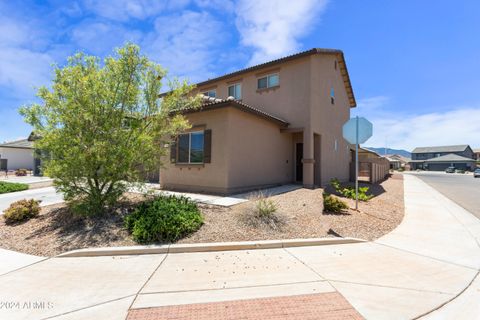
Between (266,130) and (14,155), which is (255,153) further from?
(14,155)

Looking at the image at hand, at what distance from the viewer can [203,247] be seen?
4875mm

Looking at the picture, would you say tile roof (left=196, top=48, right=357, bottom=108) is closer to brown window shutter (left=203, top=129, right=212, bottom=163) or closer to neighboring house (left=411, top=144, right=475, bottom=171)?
brown window shutter (left=203, top=129, right=212, bottom=163)

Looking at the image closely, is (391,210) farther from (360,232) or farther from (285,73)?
(285,73)

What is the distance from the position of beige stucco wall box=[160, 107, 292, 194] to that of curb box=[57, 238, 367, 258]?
4.30 m

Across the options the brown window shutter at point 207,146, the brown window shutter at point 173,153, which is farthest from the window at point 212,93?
the brown window shutter at point 207,146

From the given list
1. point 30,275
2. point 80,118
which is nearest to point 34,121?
point 80,118

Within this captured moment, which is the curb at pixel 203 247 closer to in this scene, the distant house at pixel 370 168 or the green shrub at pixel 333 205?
the green shrub at pixel 333 205

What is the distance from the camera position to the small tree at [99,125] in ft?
19.5

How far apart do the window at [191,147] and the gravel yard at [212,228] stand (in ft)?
11.8

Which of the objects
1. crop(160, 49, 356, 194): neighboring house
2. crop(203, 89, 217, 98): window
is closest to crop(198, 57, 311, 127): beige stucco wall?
crop(160, 49, 356, 194): neighboring house

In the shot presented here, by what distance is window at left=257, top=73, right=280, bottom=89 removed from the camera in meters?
13.5

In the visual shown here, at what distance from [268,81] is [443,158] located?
83.9 m

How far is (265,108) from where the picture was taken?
13.8 m

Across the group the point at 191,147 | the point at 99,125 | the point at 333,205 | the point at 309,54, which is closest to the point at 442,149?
the point at 309,54
